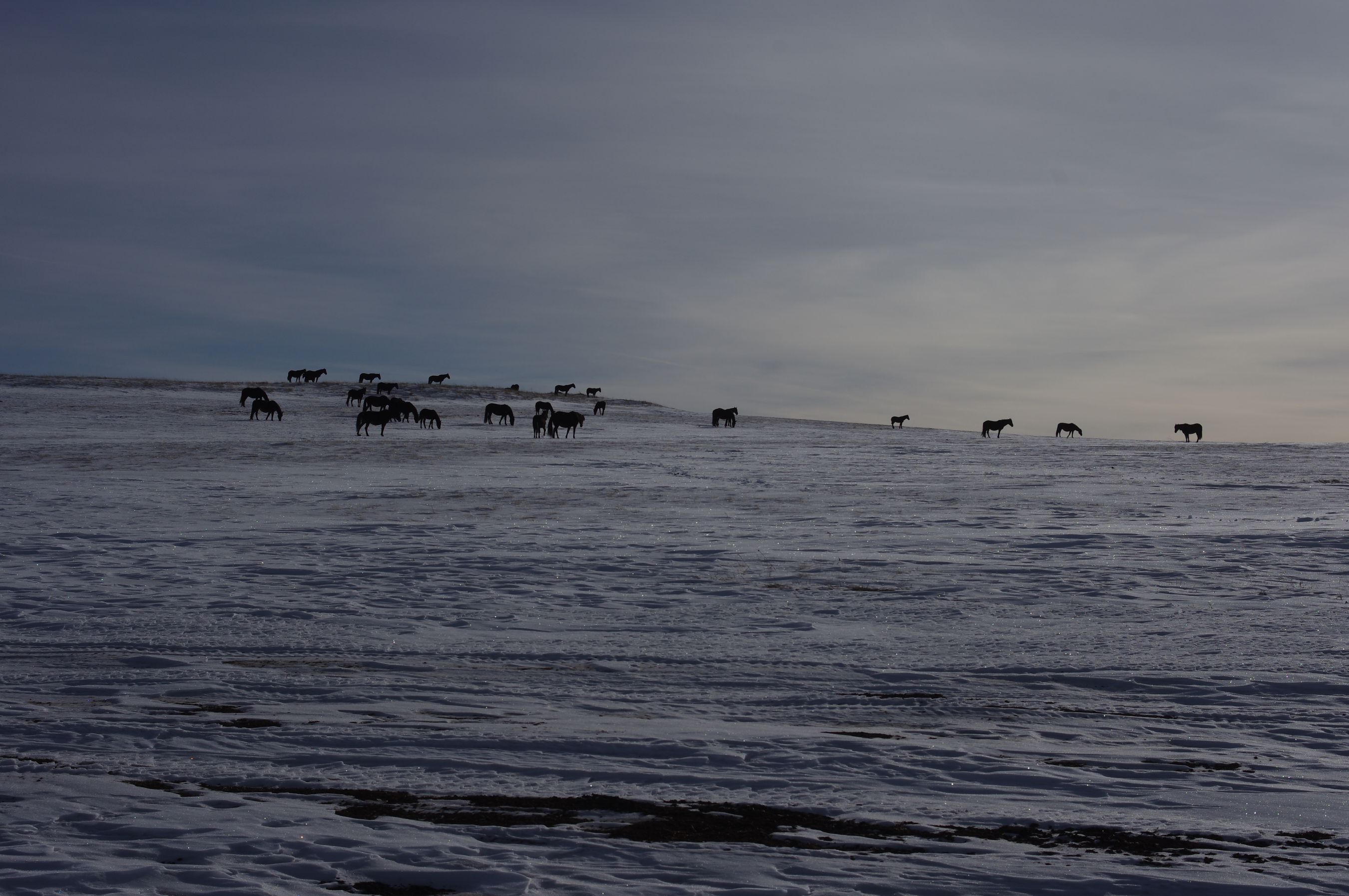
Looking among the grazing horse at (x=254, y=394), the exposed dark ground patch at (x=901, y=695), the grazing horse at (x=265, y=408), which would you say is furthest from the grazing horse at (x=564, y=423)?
→ the exposed dark ground patch at (x=901, y=695)

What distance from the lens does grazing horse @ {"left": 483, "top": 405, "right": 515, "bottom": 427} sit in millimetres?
43531

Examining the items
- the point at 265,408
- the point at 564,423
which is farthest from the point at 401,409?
the point at 564,423

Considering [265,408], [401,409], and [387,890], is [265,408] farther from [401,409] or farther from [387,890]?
[387,890]

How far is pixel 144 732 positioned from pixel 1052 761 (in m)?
5.19

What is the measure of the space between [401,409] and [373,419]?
11.2 feet

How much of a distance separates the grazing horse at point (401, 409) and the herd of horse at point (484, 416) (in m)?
0.02

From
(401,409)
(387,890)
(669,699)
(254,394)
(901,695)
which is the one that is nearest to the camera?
(387,890)

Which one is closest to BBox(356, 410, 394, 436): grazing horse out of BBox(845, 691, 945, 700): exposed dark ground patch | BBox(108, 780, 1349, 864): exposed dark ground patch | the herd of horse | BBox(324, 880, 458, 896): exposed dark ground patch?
the herd of horse

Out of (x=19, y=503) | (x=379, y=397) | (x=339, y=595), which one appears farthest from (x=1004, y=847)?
(x=379, y=397)

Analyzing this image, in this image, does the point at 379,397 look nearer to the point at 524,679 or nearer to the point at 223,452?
the point at 223,452

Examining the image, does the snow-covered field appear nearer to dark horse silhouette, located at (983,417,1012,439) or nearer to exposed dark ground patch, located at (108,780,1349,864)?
exposed dark ground patch, located at (108,780,1349,864)

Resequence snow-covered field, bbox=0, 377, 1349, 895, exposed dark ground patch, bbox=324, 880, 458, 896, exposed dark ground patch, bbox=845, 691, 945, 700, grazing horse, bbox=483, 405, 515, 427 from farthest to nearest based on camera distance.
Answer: grazing horse, bbox=483, 405, 515, 427
exposed dark ground patch, bbox=845, 691, 945, 700
snow-covered field, bbox=0, 377, 1349, 895
exposed dark ground patch, bbox=324, 880, 458, 896

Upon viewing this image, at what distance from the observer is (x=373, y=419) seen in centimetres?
3750

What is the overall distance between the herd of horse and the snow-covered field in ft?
65.6
